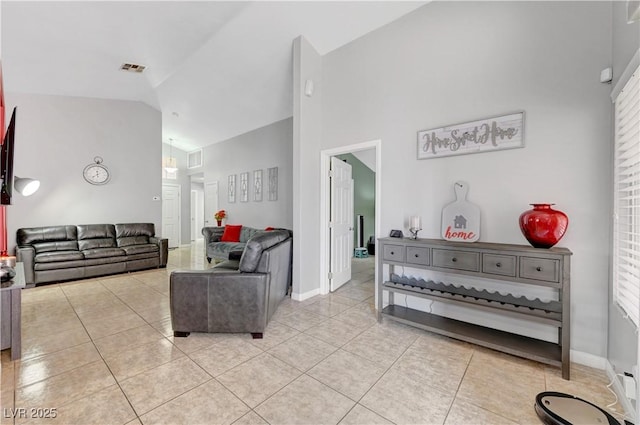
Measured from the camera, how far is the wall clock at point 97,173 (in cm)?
522


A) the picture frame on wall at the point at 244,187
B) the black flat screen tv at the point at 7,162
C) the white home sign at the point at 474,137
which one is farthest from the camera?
the picture frame on wall at the point at 244,187

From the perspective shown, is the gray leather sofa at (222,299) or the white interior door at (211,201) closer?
the gray leather sofa at (222,299)

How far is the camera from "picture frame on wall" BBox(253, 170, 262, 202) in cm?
623

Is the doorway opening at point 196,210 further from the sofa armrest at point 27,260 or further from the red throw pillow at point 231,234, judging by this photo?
the sofa armrest at point 27,260

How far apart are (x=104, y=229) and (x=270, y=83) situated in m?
4.33

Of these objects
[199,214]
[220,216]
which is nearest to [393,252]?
[220,216]

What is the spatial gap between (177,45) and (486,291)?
201 inches

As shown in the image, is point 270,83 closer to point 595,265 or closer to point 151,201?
point 151,201

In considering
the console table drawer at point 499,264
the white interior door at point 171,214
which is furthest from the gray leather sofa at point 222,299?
the white interior door at point 171,214

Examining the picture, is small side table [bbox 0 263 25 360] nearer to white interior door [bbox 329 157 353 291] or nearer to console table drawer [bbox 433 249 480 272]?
white interior door [bbox 329 157 353 291]

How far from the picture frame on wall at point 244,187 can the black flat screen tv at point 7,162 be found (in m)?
4.38

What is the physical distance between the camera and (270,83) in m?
4.58

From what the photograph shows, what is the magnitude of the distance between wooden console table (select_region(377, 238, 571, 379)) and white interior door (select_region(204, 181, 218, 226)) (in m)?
6.29

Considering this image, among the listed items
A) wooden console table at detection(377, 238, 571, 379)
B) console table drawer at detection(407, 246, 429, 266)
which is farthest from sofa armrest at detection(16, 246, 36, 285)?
console table drawer at detection(407, 246, 429, 266)
